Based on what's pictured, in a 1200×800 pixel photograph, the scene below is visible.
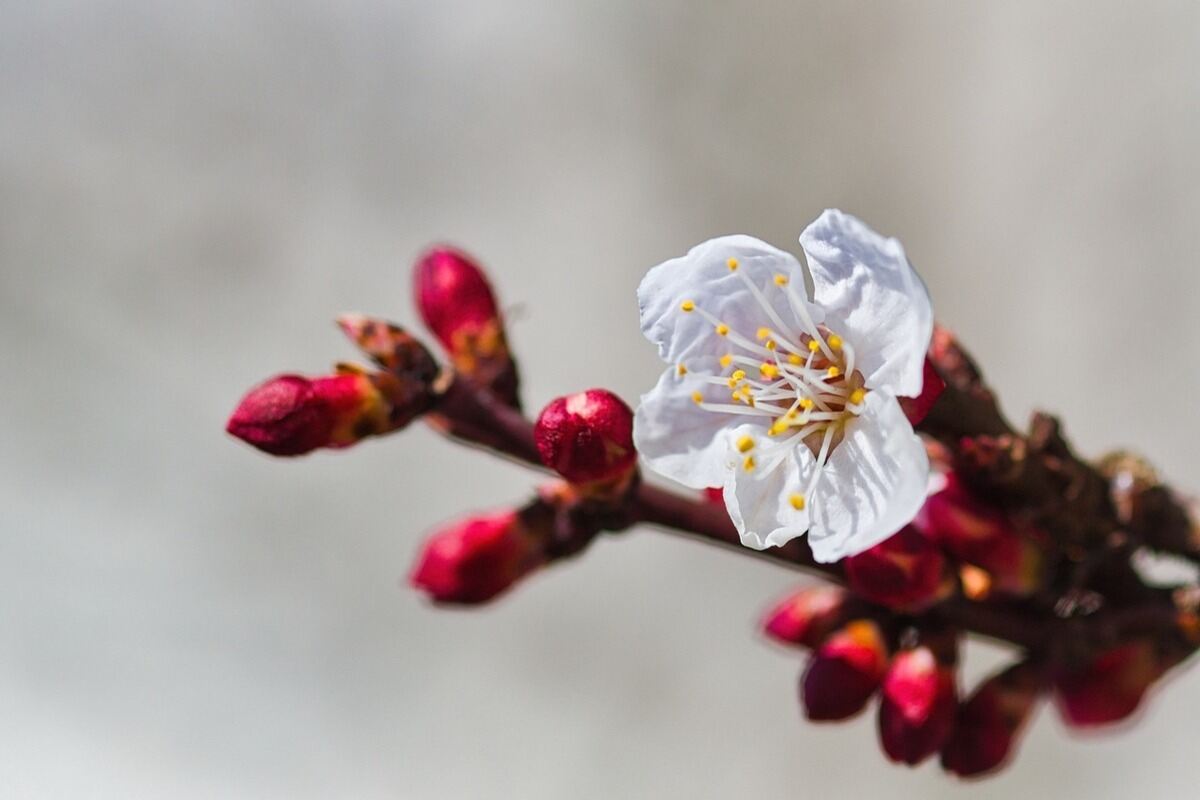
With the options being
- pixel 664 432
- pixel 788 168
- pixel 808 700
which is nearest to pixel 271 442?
pixel 664 432

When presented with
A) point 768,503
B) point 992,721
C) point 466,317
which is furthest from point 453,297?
point 992,721

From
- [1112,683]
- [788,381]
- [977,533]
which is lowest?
[1112,683]

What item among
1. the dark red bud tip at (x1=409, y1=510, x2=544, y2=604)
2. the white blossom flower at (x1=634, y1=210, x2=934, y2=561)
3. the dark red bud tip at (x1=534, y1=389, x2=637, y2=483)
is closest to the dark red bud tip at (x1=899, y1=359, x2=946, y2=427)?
the white blossom flower at (x1=634, y1=210, x2=934, y2=561)

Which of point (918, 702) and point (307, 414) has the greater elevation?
point (307, 414)

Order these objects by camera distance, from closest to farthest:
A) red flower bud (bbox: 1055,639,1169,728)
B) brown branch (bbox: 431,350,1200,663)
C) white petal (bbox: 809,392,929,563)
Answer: white petal (bbox: 809,392,929,563)
brown branch (bbox: 431,350,1200,663)
red flower bud (bbox: 1055,639,1169,728)

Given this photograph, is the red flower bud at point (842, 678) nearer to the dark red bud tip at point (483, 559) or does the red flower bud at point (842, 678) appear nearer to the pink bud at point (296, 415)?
the dark red bud tip at point (483, 559)

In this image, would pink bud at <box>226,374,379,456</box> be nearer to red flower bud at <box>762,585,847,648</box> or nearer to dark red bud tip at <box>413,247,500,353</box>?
dark red bud tip at <box>413,247,500,353</box>

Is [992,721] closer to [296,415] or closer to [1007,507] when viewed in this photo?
[1007,507]

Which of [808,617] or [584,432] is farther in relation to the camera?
[808,617]
